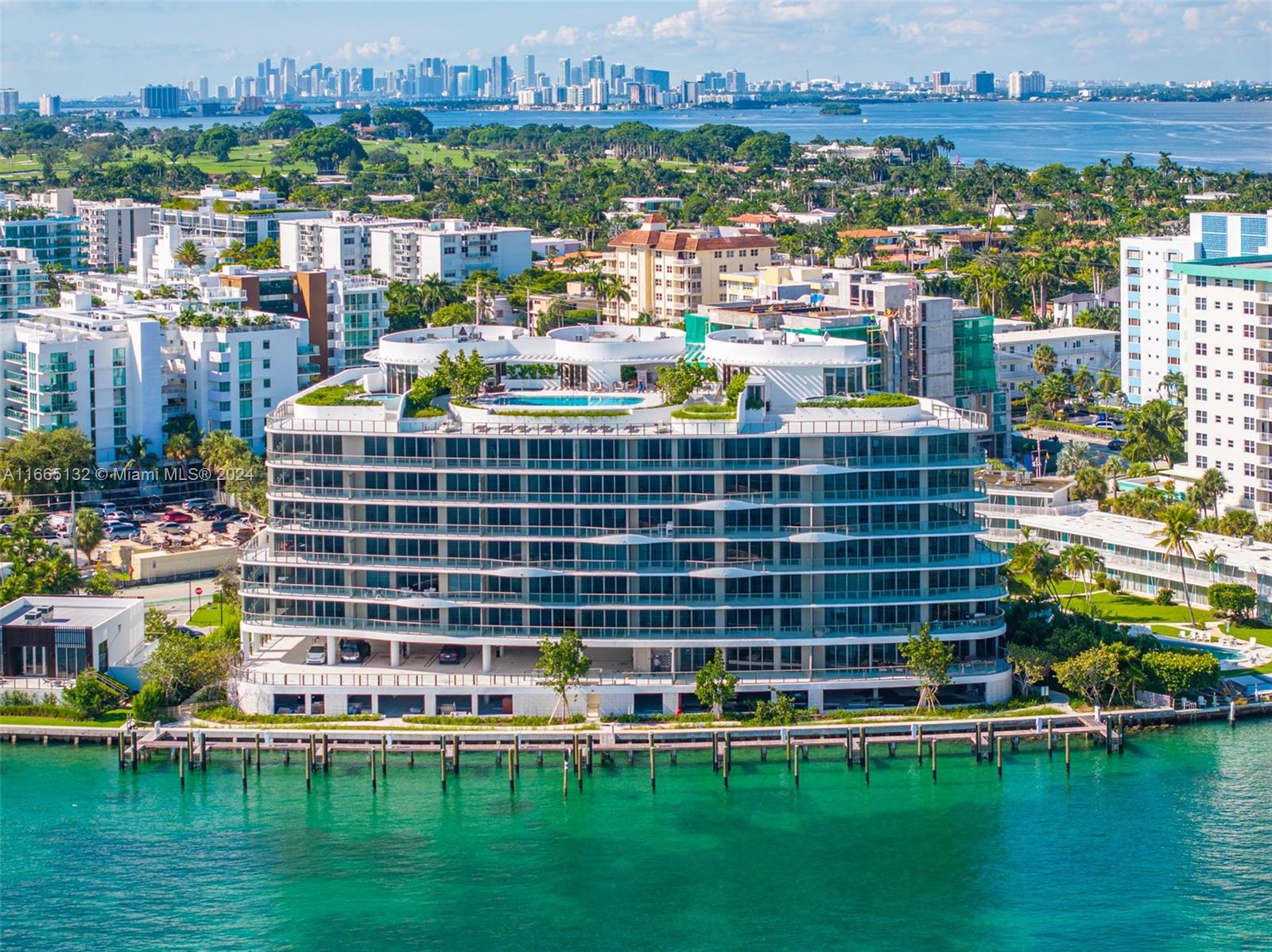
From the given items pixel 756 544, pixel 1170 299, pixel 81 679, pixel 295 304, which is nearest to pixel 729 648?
pixel 756 544

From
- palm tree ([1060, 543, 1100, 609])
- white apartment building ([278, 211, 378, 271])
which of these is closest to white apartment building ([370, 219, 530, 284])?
white apartment building ([278, 211, 378, 271])

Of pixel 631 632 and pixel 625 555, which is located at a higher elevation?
pixel 625 555

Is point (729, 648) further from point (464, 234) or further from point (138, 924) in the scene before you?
point (464, 234)

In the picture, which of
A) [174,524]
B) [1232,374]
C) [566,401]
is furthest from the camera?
[174,524]

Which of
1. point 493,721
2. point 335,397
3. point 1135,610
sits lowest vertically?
point 493,721

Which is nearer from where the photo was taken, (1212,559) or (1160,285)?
(1212,559)

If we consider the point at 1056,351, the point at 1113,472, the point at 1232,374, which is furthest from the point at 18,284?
the point at 1232,374

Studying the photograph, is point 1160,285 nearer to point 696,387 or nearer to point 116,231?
point 696,387

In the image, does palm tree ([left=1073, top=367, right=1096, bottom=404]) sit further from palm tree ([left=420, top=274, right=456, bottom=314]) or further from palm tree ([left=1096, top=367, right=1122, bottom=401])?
palm tree ([left=420, top=274, right=456, bottom=314])
